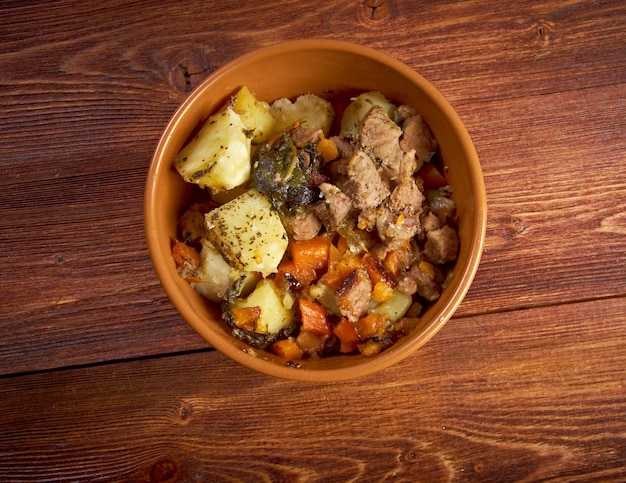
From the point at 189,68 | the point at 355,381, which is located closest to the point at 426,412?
the point at 355,381

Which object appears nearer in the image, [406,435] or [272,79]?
[272,79]

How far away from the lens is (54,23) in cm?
282

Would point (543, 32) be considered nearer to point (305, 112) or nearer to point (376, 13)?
point (376, 13)

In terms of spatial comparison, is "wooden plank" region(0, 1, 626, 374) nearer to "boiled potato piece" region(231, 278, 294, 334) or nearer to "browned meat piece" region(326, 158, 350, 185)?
"boiled potato piece" region(231, 278, 294, 334)

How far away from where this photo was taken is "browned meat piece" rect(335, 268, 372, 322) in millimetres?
2145

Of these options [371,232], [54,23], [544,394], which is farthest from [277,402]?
[54,23]

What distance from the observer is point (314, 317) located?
7.45 feet

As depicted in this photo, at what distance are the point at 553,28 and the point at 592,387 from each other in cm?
159

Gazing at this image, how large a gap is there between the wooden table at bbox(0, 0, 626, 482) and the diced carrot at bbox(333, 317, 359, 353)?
0.48 metres

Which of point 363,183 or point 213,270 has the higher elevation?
point 363,183

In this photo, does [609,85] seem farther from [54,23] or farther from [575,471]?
[54,23]

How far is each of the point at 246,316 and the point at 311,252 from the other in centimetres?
32

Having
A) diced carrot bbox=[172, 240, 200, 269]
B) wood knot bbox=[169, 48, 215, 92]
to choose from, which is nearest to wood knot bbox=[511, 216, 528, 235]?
diced carrot bbox=[172, 240, 200, 269]

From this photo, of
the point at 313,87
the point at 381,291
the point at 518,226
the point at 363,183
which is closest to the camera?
the point at 363,183
